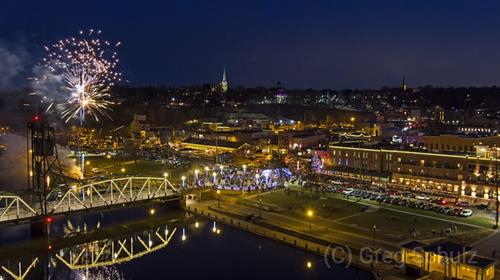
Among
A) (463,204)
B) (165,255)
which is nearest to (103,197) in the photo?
(165,255)

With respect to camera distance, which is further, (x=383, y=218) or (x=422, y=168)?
(x=422, y=168)

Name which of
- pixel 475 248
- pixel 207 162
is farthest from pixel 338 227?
pixel 207 162

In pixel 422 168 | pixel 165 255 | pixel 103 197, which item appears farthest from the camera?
pixel 422 168

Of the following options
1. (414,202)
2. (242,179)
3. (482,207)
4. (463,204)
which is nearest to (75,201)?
(242,179)

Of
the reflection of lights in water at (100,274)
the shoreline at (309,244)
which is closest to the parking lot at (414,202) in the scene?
the shoreline at (309,244)

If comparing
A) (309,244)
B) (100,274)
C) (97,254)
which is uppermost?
(309,244)

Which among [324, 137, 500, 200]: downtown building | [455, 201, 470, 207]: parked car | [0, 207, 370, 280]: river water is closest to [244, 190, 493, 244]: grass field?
[455, 201, 470, 207]: parked car

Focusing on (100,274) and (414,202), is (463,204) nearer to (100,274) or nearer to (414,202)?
(414,202)

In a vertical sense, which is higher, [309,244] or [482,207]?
[482,207]

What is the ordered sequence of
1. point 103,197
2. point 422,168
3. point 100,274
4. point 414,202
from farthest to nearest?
point 422,168 → point 414,202 → point 103,197 → point 100,274
